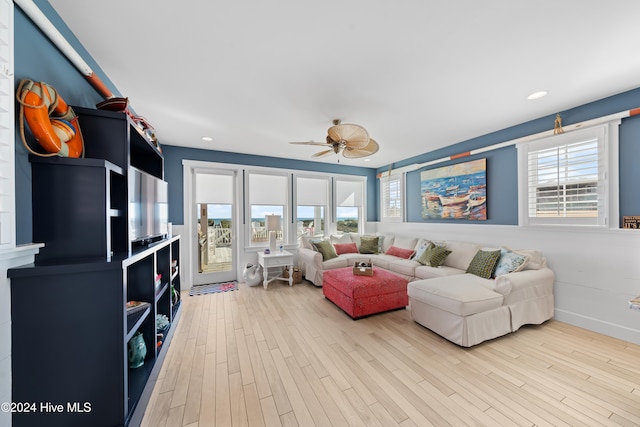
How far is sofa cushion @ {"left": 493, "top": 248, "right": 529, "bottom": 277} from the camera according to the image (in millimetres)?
2797

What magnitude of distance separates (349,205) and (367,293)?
3.21 m

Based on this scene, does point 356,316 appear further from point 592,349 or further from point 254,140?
point 254,140

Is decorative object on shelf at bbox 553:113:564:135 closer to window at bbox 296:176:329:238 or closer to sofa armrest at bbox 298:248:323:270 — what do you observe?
sofa armrest at bbox 298:248:323:270

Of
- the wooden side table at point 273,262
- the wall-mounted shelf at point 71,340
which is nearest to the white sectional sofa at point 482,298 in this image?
the wooden side table at point 273,262

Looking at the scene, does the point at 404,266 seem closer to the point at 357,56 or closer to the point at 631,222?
the point at 631,222

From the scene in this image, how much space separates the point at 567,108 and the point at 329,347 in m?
3.91

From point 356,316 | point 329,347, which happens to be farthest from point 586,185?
point 329,347

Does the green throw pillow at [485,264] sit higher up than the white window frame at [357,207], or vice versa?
the white window frame at [357,207]

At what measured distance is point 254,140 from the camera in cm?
384

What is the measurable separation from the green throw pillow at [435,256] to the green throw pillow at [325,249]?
162 centimetres

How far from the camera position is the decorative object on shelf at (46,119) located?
42.5 inches

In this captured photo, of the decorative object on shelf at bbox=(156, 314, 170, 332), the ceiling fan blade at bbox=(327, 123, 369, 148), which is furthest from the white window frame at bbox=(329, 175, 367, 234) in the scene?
the decorative object on shelf at bbox=(156, 314, 170, 332)

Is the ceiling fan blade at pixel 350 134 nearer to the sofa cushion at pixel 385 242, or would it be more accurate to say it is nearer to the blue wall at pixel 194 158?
the blue wall at pixel 194 158

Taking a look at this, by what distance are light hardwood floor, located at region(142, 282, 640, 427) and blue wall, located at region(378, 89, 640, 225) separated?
5.11 feet
